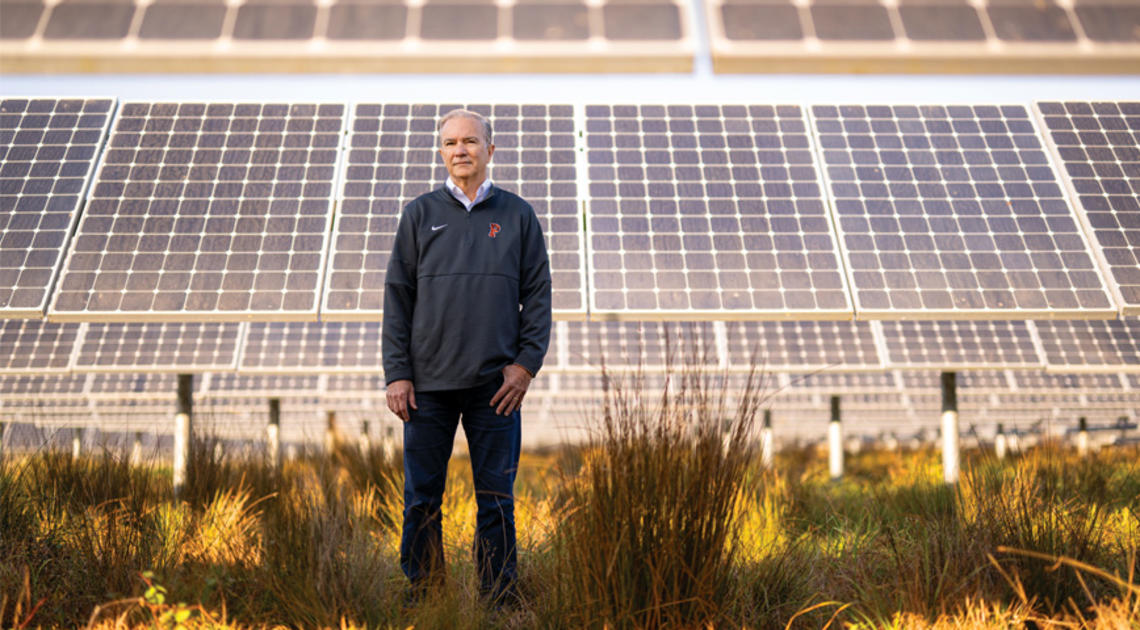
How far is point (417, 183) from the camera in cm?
832

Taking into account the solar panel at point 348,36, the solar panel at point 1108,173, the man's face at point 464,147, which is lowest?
the solar panel at point 348,36

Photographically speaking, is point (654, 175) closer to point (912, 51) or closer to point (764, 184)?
point (764, 184)

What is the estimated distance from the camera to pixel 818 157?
869 centimetres

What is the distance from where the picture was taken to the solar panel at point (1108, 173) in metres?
7.30

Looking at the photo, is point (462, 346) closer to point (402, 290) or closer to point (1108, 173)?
point (402, 290)

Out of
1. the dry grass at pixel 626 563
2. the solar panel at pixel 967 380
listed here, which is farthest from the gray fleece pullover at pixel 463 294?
the solar panel at pixel 967 380

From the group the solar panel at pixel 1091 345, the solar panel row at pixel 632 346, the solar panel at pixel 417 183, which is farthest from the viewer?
the solar panel at pixel 1091 345

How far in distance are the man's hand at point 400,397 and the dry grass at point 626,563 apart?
0.51 metres

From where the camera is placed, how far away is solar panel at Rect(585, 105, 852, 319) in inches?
276

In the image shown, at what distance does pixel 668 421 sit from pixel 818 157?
5.69 m

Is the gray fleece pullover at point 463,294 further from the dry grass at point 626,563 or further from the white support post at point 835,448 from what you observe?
the white support post at point 835,448

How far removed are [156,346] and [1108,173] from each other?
11.6 metres

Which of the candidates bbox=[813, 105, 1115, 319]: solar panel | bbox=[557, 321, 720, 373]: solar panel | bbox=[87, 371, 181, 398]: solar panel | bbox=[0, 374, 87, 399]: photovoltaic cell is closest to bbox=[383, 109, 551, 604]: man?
bbox=[813, 105, 1115, 319]: solar panel

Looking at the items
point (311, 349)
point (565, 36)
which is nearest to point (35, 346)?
point (311, 349)
